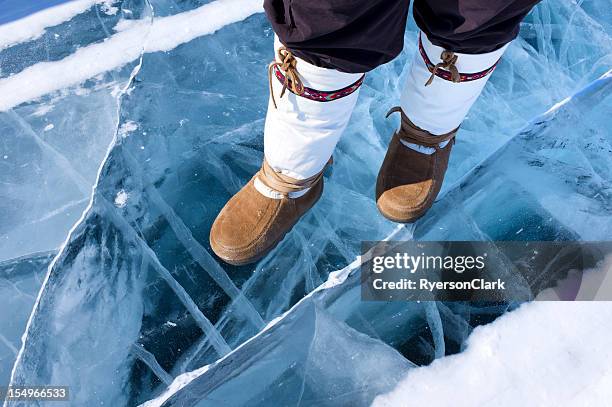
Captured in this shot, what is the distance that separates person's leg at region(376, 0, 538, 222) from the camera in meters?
0.81

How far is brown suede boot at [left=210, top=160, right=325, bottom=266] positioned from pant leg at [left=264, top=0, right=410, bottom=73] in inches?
13.6

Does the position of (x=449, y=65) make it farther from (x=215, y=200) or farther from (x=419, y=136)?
(x=215, y=200)

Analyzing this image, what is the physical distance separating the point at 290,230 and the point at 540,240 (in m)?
0.58

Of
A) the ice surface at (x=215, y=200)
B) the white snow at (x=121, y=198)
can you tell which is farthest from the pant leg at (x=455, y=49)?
the white snow at (x=121, y=198)

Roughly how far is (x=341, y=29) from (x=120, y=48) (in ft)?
3.04

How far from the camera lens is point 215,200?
1.30 m

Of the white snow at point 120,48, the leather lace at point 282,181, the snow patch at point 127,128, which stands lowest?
the snow patch at point 127,128

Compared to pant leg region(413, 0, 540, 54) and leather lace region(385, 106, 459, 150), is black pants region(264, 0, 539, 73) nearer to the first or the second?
pant leg region(413, 0, 540, 54)

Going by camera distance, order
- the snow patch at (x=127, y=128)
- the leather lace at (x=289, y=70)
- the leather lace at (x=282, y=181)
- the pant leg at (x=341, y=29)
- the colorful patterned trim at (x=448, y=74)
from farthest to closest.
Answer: the snow patch at (x=127, y=128) → the leather lace at (x=282, y=181) → the colorful patterned trim at (x=448, y=74) → the leather lace at (x=289, y=70) → the pant leg at (x=341, y=29)

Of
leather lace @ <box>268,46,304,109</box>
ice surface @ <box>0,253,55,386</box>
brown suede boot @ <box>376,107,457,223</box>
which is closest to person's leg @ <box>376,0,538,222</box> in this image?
brown suede boot @ <box>376,107,457,223</box>

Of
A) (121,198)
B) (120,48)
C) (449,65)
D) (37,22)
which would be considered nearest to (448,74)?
(449,65)

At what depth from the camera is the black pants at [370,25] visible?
72cm

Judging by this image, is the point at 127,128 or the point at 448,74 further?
the point at 127,128

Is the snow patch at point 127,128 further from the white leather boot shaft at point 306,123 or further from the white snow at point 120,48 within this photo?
the white leather boot shaft at point 306,123
